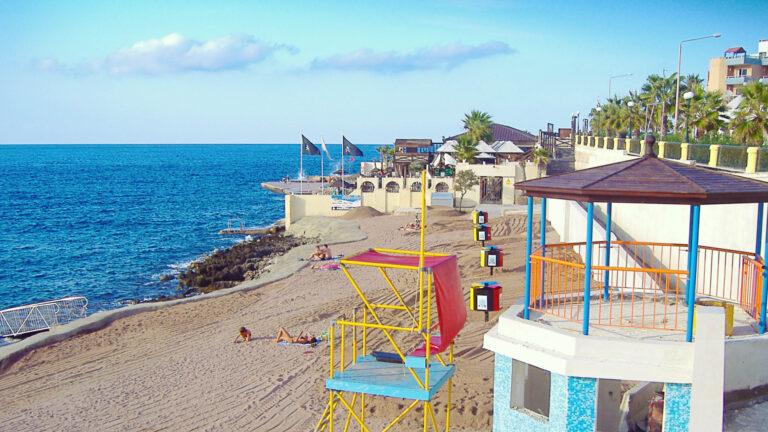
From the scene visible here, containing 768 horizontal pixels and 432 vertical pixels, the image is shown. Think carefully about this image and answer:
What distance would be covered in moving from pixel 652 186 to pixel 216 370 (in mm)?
11859

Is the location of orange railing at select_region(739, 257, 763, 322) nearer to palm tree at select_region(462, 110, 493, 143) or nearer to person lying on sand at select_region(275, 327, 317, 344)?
person lying on sand at select_region(275, 327, 317, 344)

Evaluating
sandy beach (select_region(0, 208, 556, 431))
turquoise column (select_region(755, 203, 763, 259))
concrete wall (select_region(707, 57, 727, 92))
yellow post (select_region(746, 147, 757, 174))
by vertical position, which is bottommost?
sandy beach (select_region(0, 208, 556, 431))

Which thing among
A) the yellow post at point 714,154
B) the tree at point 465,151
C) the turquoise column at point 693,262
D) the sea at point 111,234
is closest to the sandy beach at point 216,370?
the turquoise column at point 693,262

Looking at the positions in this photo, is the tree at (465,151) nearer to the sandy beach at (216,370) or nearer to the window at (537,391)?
the sandy beach at (216,370)

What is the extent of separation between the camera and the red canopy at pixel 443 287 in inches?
342

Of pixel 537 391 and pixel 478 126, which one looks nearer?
pixel 537 391

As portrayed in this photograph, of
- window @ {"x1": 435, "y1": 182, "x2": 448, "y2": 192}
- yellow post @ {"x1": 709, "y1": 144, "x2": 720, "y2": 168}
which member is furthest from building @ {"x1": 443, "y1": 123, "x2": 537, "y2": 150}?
yellow post @ {"x1": 709, "y1": 144, "x2": 720, "y2": 168}

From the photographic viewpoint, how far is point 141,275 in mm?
35719

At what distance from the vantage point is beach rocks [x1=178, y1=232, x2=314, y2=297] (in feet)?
101

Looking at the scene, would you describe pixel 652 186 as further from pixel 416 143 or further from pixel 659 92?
pixel 416 143

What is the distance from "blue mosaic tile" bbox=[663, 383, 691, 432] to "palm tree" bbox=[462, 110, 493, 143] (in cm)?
5015

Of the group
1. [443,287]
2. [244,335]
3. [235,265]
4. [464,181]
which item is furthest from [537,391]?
[464,181]

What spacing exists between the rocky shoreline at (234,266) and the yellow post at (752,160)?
21.6m

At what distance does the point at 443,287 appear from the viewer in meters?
8.78
